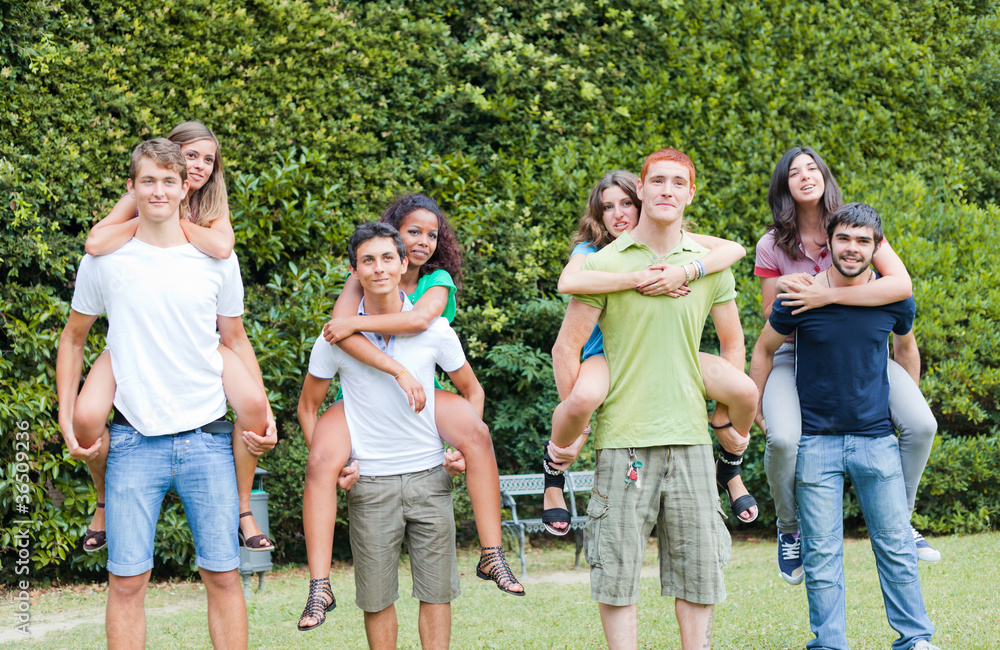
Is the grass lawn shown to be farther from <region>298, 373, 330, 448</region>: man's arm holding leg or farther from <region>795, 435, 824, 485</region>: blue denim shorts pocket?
<region>298, 373, 330, 448</region>: man's arm holding leg

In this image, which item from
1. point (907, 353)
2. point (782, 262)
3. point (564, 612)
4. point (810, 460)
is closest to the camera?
point (810, 460)

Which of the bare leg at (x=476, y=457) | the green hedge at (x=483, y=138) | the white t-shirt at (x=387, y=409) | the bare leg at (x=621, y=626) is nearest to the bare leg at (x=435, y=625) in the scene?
the bare leg at (x=476, y=457)

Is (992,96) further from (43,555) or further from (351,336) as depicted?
(43,555)

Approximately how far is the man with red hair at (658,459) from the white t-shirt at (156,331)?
1541 millimetres

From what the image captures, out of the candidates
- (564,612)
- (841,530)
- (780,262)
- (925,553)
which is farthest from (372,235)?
(564,612)

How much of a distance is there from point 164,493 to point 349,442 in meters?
0.73


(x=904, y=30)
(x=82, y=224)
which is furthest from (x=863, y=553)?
(x=82, y=224)

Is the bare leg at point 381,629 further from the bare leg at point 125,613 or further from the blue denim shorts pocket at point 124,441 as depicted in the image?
the blue denim shorts pocket at point 124,441

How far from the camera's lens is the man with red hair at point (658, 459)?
3234 mm

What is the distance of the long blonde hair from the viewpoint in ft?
12.4

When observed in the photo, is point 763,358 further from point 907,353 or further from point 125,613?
point 125,613

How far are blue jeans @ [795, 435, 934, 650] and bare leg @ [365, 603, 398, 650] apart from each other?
6.00ft

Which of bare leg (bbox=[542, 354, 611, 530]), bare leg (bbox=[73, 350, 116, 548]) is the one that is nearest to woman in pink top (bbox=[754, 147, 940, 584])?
bare leg (bbox=[542, 354, 611, 530])

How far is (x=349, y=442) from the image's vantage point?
3.55 meters
